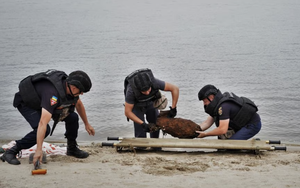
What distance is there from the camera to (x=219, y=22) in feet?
94.7

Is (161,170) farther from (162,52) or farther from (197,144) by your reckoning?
(162,52)

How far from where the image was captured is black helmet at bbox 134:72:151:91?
308 inches

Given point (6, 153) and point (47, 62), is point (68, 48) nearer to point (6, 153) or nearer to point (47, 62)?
point (47, 62)

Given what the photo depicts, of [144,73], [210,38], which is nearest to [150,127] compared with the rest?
[144,73]

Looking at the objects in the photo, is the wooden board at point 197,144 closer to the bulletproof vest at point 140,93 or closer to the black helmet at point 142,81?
the bulletproof vest at point 140,93

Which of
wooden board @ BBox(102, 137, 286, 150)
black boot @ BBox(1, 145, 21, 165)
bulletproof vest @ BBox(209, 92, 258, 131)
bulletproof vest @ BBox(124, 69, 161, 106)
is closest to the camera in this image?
black boot @ BBox(1, 145, 21, 165)

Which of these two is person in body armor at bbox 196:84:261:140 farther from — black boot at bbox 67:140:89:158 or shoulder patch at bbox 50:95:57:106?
shoulder patch at bbox 50:95:57:106

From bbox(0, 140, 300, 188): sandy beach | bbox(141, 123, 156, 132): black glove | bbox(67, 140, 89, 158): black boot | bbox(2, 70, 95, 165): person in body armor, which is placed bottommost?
bbox(0, 140, 300, 188): sandy beach

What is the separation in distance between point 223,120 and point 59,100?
2.52m

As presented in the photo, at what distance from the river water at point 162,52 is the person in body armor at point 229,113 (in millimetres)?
2546

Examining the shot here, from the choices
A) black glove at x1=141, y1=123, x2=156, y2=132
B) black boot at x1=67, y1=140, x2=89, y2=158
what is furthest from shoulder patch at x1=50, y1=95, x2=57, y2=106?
black glove at x1=141, y1=123, x2=156, y2=132

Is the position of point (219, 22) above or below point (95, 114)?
above

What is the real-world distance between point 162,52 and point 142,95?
12702 millimetres

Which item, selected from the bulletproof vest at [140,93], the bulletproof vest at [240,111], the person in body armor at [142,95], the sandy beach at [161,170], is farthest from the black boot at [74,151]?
the bulletproof vest at [240,111]
